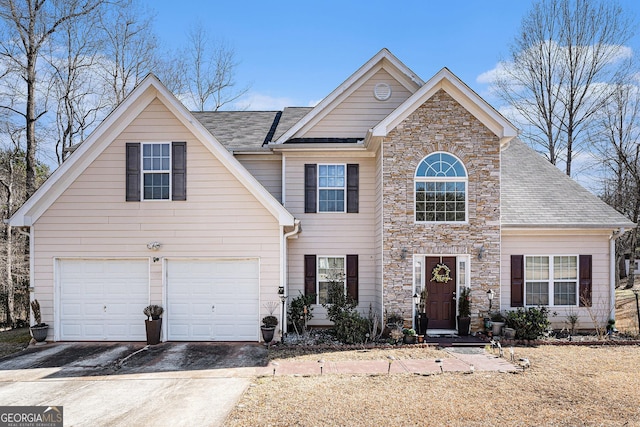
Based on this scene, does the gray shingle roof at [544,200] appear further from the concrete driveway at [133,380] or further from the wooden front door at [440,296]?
the concrete driveway at [133,380]

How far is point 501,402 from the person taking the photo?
7090 mm

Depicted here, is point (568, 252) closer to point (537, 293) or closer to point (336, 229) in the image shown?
point (537, 293)

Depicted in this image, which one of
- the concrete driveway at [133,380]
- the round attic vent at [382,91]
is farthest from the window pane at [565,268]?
the concrete driveway at [133,380]

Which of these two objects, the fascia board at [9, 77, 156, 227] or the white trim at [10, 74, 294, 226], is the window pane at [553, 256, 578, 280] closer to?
the white trim at [10, 74, 294, 226]

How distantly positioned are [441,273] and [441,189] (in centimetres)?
242

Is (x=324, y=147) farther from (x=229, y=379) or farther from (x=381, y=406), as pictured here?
(x=381, y=406)

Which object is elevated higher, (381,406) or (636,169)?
(636,169)

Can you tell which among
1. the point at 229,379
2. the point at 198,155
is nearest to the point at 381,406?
the point at 229,379

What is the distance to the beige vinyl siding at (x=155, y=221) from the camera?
11.7m

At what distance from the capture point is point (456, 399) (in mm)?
7238

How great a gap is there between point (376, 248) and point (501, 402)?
673cm

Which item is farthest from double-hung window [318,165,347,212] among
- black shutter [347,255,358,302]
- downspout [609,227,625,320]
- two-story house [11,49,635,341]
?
downspout [609,227,625,320]

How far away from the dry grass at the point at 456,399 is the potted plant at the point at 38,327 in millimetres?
6938

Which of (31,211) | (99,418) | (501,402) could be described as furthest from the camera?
(31,211)
